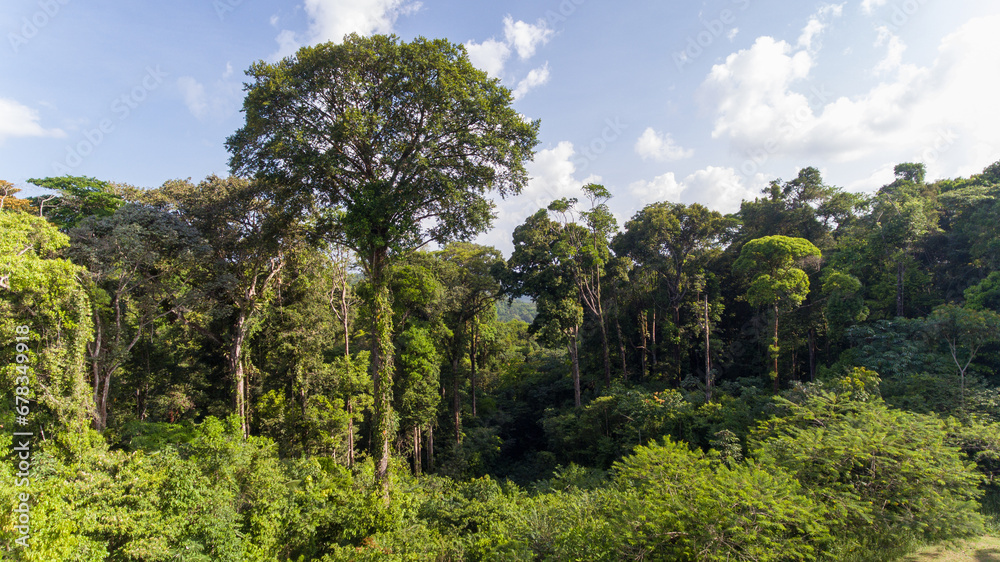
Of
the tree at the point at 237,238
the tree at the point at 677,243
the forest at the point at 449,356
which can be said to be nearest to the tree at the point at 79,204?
the forest at the point at 449,356

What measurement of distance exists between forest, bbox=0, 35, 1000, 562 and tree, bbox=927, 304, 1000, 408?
7 centimetres

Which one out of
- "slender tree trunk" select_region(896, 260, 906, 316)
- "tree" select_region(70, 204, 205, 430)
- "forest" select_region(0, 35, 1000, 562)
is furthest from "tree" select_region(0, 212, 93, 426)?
"slender tree trunk" select_region(896, 260, 906, 316)

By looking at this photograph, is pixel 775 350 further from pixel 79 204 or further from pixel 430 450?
pixel 79 204

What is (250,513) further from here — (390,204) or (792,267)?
(792,267)

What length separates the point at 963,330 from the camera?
11.4 metres

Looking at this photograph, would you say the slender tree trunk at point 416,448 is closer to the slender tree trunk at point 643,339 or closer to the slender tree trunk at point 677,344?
the slender tree trunk at point 643,339

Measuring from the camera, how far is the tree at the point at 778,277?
15.9m

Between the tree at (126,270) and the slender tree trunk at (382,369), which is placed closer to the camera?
the slender tree trunk at (382,369)

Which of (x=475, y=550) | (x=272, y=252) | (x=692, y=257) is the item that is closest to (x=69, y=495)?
(x=475, y=550)

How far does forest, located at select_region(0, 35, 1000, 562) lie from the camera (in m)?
6.40

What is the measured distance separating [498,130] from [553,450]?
14.6 meters

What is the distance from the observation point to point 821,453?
7137 millimetres

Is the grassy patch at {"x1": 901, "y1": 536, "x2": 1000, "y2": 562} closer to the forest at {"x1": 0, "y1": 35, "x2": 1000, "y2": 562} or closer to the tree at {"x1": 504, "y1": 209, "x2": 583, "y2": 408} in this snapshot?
the forest at {"x1": 0, "y1": 35, "x2": 1000, "y2": 562}

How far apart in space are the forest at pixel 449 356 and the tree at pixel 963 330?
0.07 m
